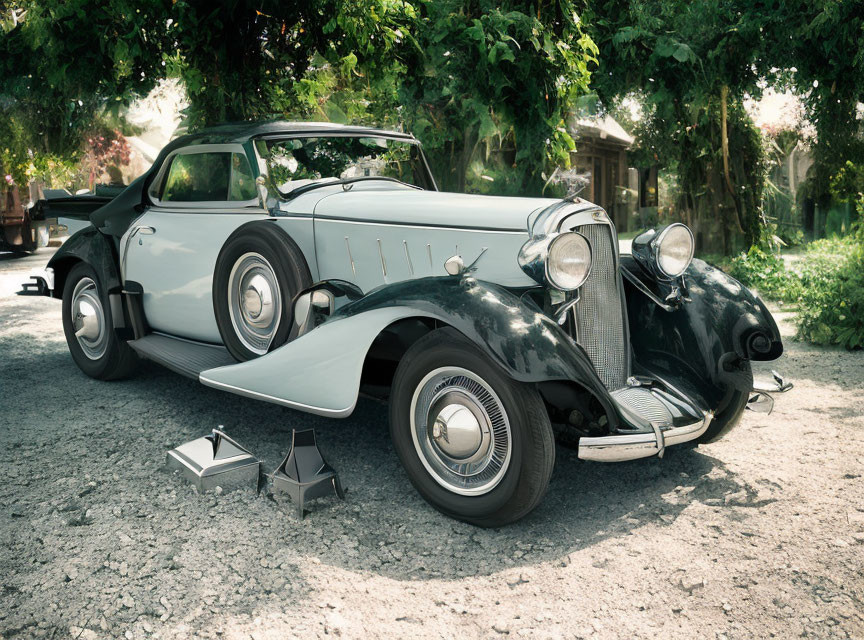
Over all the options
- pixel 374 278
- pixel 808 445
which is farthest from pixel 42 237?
pixel 808 445

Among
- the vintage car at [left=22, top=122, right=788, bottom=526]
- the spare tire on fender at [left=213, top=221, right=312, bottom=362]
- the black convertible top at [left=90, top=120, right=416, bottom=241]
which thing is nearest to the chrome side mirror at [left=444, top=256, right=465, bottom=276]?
the vintage car at [left=22, top=122, right=788, bottom=526]

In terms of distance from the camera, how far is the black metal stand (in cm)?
339

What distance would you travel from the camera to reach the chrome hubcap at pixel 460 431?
3.18 meters

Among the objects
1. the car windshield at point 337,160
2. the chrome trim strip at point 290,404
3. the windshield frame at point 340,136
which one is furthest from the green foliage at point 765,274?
the chrome trim strip at point 290,404

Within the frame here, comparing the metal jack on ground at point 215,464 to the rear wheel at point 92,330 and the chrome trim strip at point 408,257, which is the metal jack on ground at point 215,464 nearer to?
the chrome trim strip at point 408,257

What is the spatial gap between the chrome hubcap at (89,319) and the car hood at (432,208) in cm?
222

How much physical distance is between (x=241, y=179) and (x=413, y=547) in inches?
103

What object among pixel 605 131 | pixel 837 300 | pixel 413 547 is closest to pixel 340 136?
pixel 413 547

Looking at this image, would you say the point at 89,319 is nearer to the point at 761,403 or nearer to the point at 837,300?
the point at 761,403

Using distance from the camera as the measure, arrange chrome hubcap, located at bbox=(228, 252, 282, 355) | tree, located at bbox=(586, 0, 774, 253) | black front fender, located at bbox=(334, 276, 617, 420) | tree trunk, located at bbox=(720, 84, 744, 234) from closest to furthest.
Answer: black front fender, located at bbox=(334, 276, 617, 420) < chrome hubcap, located at bbox=(228, 252, 282, 355) < tree, located at bbox=(586, 0, 774, 253) < tree trunk, located at bbox=(720, 84, 744, 234)

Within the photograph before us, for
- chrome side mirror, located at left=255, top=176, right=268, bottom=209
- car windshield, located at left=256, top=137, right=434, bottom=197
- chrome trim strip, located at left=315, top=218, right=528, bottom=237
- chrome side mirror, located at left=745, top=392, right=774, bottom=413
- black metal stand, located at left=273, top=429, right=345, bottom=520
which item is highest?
car windshield, located at left=256, top=137, right=434, bottom=197

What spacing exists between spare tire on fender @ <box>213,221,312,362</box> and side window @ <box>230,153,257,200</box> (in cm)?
40

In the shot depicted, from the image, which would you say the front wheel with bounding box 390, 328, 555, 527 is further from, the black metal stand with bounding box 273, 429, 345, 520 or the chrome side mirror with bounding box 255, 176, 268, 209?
the chrome side mirror with bounding box 255, 176, 268, 209

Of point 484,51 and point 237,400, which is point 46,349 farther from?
point 484,51
